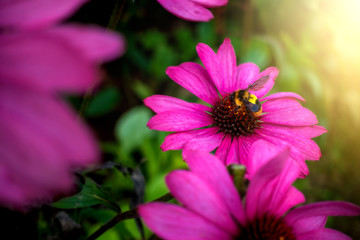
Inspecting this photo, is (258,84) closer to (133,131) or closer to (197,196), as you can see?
(197,196)

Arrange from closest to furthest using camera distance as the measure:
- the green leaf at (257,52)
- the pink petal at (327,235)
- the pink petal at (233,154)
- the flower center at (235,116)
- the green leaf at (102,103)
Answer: the pink petal at (327,235), the pink petal at (233,154), the flower center at (235,116), the green leaf at (257,52), the green leaf at (102,103)

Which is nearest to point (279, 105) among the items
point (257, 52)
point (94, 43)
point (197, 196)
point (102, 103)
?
point (197, 196)

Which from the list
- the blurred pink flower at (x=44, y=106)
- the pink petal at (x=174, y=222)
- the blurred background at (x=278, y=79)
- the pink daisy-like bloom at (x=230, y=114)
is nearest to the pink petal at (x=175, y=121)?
the pink daisy-like bloom at (x=230, y=114)

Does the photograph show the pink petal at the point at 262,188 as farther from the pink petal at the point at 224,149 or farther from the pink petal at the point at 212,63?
the pink petal at the point at 212,63

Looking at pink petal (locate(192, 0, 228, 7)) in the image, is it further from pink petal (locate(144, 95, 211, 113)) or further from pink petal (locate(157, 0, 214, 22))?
pink petal (locate(144, 95, 211, 113))

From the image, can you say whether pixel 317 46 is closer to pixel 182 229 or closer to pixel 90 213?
pixel 90 213

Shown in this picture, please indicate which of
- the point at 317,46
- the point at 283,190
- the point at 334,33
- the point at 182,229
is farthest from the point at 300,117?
the point at 317,46
